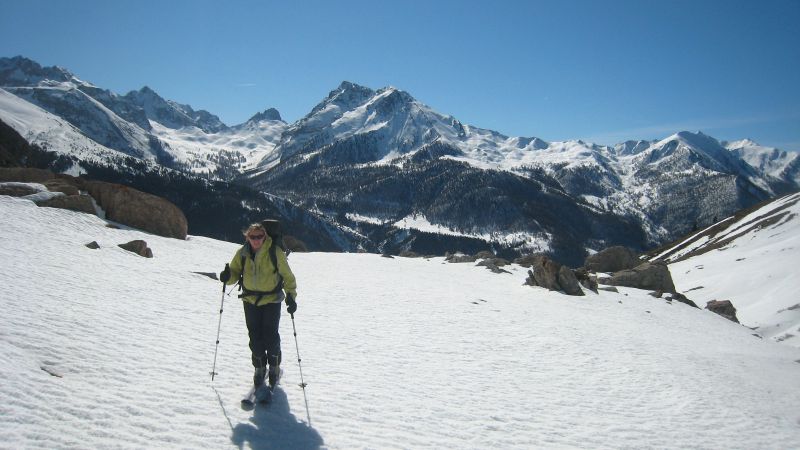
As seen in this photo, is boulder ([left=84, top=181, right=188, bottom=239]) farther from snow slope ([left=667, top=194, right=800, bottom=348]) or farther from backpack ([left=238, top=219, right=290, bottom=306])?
snow slope ([left=667, top=194, right=800, bottom=348])

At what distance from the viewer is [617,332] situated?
75.1 ft

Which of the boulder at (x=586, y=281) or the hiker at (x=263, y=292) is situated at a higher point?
the hiker at (x=263, y=292)

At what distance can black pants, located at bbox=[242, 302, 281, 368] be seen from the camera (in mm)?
9258

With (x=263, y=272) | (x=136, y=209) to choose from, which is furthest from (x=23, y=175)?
(x=263, y=272)

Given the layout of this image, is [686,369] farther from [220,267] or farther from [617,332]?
[220,267]

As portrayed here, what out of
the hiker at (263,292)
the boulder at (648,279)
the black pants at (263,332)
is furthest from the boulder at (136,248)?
the boulder at (648,279)

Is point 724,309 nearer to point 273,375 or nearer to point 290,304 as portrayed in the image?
point 290,304

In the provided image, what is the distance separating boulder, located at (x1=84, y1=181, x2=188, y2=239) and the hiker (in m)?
29.9

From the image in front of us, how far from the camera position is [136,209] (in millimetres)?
34500

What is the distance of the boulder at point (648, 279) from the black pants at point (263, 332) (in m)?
41.9

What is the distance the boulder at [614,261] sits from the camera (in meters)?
56.8

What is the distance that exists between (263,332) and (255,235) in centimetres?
206

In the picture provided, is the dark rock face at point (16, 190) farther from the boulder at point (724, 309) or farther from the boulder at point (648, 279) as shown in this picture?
the boulder at point (724, 309)

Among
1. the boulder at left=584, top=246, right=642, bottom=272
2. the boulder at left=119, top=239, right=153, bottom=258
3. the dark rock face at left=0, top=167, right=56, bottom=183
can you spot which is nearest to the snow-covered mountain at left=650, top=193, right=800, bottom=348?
the boulder at left=584, top=246, right=642, bottom=272
